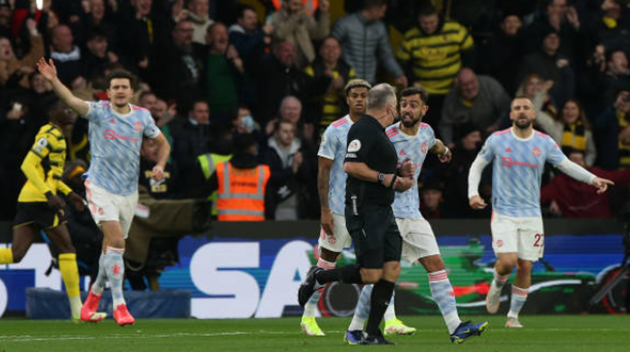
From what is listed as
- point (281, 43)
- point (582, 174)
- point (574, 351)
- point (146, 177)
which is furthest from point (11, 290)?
point (574, 351)

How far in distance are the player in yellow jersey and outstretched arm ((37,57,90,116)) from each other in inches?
56.6

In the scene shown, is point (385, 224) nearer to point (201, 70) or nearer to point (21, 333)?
point (21, 333)

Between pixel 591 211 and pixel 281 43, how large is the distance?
5.08 meters

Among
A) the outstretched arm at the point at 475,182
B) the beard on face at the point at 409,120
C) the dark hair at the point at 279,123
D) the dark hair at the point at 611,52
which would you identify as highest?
the dark hair at the point at 611,52

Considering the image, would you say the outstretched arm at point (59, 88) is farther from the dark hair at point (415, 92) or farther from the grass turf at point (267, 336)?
the dark hair at point (415, 92)

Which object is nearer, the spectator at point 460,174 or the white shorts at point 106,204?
the white shorts at point 106,204

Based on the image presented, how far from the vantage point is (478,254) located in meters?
17.8

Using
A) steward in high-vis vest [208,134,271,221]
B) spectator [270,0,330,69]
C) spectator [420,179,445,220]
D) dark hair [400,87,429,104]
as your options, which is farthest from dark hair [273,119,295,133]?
dark hair [400,87,429,104]

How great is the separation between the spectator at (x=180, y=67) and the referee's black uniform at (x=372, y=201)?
8578 millimetres

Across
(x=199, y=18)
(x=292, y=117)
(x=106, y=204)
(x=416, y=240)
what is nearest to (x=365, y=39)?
(x=292, y=117)

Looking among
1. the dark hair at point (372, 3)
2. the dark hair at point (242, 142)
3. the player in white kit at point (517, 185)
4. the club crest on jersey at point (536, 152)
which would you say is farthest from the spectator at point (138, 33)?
the club crest on jersey at point (536, 152)

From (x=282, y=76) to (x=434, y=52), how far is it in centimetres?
237

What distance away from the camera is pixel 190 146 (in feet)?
58.5

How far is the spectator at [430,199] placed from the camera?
1823cm
